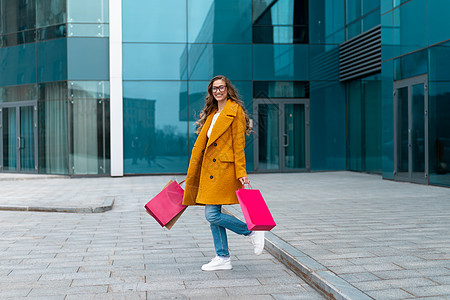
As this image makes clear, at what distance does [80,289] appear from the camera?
4.35 m

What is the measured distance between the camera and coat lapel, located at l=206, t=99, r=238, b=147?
4.76 meters

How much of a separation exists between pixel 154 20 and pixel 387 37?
822 centimetres

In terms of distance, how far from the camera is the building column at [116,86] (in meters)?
17.8

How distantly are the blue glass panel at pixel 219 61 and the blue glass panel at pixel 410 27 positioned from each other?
5.92 meters

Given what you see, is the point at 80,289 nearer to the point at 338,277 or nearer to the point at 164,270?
the point at 164,270

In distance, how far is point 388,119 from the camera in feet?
48.5

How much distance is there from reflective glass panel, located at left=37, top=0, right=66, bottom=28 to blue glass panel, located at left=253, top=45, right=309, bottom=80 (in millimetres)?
6456

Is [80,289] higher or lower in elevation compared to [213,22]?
lower

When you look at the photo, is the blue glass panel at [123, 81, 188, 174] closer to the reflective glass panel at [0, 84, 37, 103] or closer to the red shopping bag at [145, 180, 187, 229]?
the reflective glass panel at [0, 84, 37, 103]

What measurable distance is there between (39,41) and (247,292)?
1702 cm

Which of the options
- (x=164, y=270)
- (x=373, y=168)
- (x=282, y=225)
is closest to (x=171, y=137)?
(x=373, y=168)

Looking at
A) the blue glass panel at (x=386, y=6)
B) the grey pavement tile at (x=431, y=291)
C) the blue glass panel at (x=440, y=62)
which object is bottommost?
the grey pavement tile at (x=431, y=291)

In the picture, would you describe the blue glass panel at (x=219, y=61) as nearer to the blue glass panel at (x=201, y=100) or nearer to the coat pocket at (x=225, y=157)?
the blue glass panel at (x=201, y=100)

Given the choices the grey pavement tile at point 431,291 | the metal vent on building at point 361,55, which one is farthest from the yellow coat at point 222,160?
the metal vent on building at point 361,55
